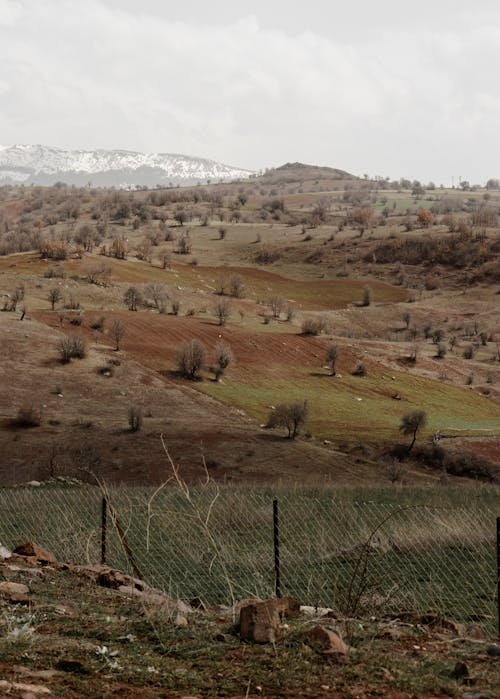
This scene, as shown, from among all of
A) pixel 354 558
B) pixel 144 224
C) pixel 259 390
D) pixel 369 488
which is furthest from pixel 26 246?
pixel 354 558

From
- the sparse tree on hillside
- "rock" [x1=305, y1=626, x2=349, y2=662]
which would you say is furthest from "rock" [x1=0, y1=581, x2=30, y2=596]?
the sparse tree on hillside

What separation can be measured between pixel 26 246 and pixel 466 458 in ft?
253

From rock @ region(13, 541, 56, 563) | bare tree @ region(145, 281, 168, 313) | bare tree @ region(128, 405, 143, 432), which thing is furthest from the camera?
bare tree @ region(145, 281, 168, 313)

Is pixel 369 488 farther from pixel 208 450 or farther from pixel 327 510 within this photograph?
pixel 208 450

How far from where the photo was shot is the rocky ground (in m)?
6.11

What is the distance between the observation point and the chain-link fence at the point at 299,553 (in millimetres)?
10578

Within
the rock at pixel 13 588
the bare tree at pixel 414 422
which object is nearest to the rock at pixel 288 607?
the rock at pixel 13 588

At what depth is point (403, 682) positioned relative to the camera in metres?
6.25

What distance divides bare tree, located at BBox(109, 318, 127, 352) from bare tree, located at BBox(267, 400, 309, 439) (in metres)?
18.0

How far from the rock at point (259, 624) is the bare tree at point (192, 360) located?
50603 mm

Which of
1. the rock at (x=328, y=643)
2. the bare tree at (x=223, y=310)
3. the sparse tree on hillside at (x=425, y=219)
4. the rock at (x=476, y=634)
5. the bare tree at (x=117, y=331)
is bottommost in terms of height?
the bare tree at (x=117, y=331)

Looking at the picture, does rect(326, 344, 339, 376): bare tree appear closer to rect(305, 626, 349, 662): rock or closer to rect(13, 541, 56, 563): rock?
rect(13, 541, 56, 563): rock

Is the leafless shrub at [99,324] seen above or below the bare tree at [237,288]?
below

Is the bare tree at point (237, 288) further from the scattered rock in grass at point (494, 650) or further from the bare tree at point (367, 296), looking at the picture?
the scattered rock in grass at point (494, 650)
